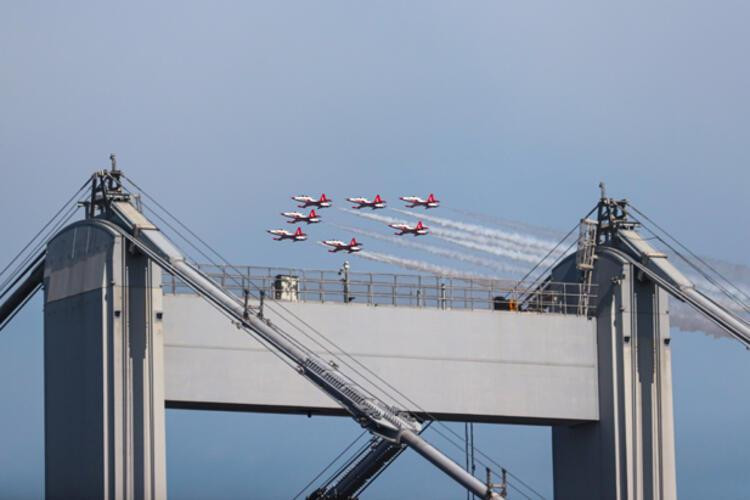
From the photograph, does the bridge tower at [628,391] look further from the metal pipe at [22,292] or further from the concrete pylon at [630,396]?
the metal pipe at [22,292]

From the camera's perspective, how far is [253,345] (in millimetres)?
80312

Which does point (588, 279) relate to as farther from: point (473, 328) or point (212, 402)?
point (212, 402)

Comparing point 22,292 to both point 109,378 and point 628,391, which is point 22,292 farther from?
point 628,391

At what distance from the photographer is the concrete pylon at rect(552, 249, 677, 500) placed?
8506 centimetres

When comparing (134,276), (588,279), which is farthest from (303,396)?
(588,279)

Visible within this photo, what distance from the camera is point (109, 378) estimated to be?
77500 millimetres

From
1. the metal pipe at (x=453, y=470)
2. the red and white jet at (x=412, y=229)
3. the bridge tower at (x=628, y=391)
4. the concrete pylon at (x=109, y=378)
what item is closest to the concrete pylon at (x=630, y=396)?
the bridge tower at (x=628, y=391)

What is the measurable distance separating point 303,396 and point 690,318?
21.3 meters

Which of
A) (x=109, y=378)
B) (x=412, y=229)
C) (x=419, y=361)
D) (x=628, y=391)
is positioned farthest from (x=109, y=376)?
(x=412, y=229)

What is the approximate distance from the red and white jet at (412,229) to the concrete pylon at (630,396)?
32.3m

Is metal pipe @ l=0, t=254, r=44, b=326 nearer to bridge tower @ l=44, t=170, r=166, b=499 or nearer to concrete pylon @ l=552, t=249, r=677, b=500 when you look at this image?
bridge tower @ l=44, t=170, r=166, b=499

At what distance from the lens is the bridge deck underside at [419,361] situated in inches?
3130

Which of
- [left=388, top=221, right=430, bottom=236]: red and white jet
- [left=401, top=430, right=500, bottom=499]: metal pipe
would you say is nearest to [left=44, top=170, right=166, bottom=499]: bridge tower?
[left=401, top=430, right=500, bottom=499]: metal pipe

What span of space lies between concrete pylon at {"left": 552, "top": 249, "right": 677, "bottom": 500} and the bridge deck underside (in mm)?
980
